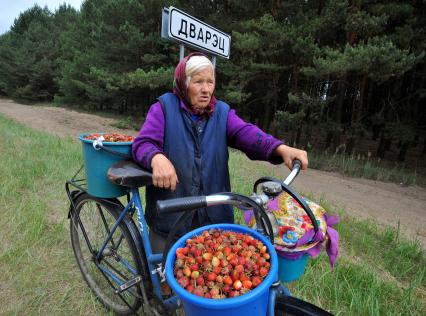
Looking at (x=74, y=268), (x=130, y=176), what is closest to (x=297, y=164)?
(x=130, y=176)

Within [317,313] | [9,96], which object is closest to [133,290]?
[317,313]

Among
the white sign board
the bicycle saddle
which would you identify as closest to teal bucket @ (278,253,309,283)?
the bicycle saddle

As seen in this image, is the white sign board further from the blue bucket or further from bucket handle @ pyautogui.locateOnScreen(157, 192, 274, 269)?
the blue bucket

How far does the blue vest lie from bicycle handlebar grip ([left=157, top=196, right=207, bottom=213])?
0.64 m

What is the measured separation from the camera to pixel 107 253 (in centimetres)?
213

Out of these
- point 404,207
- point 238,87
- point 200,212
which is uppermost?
point 238,87

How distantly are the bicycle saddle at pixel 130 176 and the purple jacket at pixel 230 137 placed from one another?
0.04 m

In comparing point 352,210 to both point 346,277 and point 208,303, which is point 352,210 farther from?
point 208,303

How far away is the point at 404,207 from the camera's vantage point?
620 cm

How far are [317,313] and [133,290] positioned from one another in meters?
1.21

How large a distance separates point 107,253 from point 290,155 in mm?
1451

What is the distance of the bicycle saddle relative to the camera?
1550 millimetres

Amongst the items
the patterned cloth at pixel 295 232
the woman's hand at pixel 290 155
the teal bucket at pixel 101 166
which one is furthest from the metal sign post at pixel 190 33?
the patterned cloth at pixel 295 232

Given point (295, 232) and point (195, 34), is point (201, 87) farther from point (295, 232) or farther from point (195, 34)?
point (195, 34)
